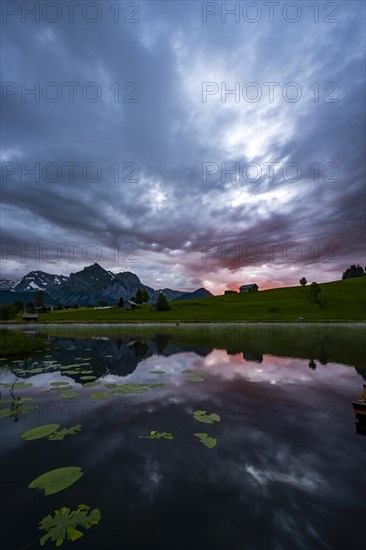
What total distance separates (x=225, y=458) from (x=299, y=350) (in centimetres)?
3051

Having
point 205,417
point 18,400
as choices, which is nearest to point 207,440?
point 205,417

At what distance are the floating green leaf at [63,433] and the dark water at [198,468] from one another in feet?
0.87

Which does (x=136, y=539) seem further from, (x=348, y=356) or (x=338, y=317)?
(x=338, y=317)

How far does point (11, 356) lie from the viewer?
108ft

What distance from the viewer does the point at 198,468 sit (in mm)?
9297

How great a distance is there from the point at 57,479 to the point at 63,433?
369 cm

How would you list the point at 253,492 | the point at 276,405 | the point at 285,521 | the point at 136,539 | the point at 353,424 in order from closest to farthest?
the point at 136,539 → the point at 285,521 → the point at 253,492 → the point at 353,424 → the point at 276,405

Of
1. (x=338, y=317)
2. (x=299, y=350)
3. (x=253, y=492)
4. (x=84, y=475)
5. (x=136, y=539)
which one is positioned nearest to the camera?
(x=136, y=539)

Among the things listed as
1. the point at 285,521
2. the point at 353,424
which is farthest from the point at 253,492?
the point at 353,424

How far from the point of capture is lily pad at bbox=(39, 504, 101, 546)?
20.9 ft

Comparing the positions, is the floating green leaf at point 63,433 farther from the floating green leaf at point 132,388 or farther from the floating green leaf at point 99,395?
the floating green leaf at point 132,388

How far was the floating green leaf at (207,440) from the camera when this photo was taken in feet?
35.6

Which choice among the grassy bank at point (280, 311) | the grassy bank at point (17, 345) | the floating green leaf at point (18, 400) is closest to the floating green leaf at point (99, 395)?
the floating green leaf at point (18, 400)

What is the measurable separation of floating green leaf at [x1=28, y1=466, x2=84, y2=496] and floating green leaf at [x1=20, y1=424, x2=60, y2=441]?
3.34 metres
